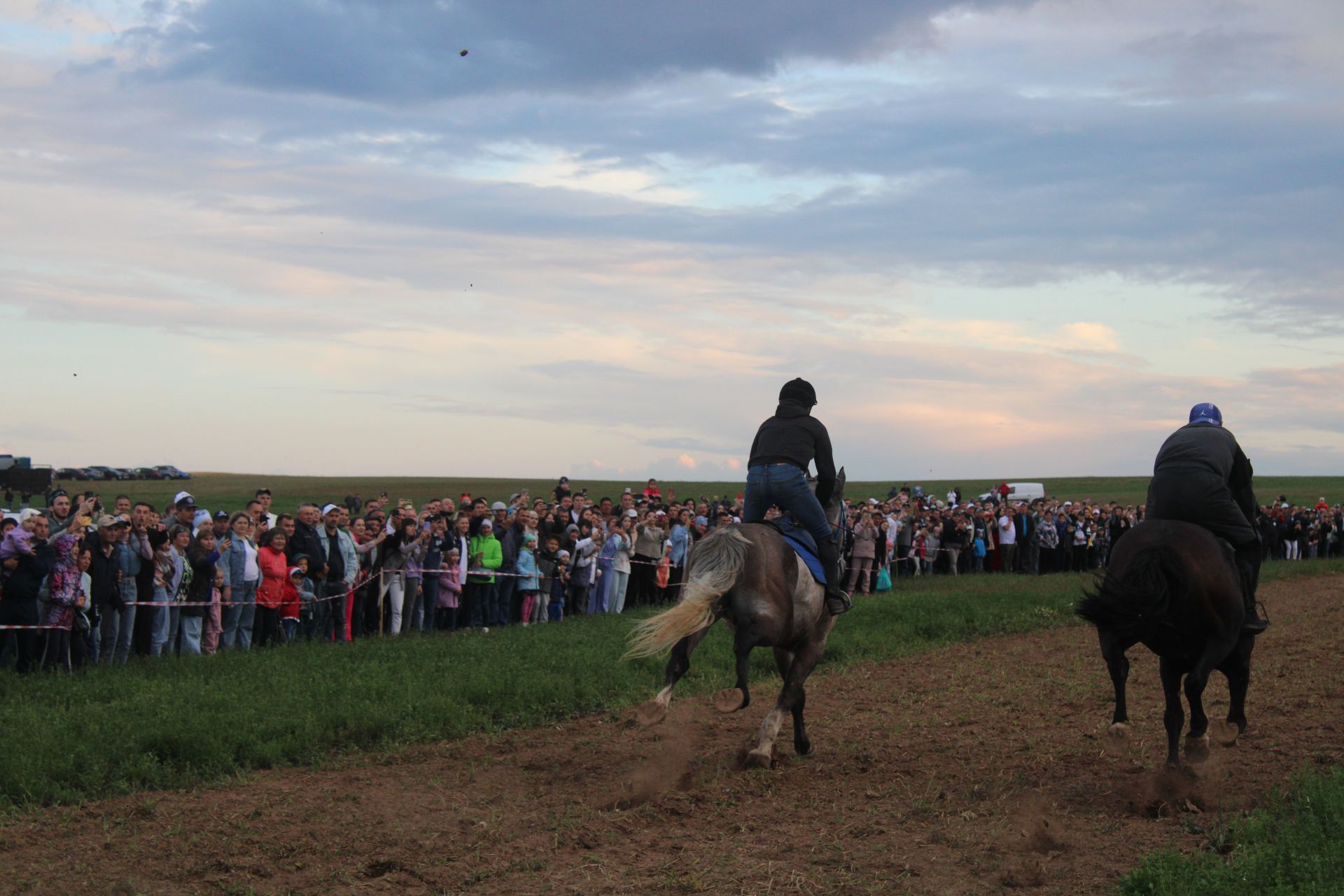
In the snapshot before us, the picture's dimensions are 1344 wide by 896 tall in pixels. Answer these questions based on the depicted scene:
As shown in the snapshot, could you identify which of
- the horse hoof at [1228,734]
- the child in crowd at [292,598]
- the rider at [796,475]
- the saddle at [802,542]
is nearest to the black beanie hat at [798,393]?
the rider at [796,475]

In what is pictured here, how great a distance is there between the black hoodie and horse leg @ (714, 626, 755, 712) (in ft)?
5.13

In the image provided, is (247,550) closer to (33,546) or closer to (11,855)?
(33,546)

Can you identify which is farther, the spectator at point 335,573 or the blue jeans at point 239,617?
the spectator at point 335,573

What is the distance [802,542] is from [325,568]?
7880mm

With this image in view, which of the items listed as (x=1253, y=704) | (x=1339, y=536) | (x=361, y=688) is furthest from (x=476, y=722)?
(x=1339, y=536)

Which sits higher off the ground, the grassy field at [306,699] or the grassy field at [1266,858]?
the grassy field at [1266,858]

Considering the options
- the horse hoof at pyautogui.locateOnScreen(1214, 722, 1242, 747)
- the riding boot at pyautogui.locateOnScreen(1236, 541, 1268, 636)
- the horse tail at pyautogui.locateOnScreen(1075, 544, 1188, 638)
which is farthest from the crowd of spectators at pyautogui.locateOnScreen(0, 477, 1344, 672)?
the riding boot at pyautogui.locateOnScreen(1236, 541, 1268, 636)

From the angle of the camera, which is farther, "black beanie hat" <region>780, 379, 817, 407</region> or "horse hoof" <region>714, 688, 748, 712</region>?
"black beanie hat" <region>780, 379, 817, 407</region>

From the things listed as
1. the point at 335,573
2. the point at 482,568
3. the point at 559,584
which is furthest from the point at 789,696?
the point at 559,584

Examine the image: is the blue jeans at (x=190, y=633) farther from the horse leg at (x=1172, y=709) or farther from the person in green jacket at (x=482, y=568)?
the horse leg at (x=1172, y=709)

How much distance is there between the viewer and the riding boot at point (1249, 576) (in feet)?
30.3

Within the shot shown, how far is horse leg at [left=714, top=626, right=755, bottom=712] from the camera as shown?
8195 mm

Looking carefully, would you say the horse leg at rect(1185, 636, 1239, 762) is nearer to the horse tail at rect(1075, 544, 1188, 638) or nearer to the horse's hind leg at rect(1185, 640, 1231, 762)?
the horse's hind leg at rect(1185, 640, 1231, 762)

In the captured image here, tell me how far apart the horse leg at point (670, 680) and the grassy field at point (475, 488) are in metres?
60.0
